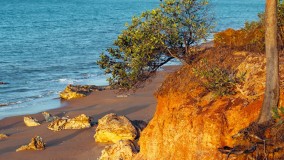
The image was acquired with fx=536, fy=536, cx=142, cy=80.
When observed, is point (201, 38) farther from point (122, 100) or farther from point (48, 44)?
point (48, 44)

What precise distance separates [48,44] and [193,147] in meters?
49.6

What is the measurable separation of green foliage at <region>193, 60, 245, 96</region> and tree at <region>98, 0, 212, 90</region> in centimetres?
169

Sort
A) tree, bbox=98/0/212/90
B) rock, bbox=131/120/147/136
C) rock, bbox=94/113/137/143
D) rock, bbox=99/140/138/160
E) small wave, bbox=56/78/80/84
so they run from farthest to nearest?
small wave, bbox=56/78/80/84 → rock, bbox=131/120/147/136 → rock, bbox=94/113/137/143 → rock, bbox=99/140/138/160 → tree, bbox=98/0/212/90

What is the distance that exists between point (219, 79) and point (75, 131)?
11.9m

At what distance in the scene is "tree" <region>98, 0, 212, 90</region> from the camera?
1516 cm

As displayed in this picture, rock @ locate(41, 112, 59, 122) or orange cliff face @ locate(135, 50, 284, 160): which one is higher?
orange cliff face @ locate(135, 50, 284, 160)

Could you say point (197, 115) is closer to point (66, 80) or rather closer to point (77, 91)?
point (77, 91)

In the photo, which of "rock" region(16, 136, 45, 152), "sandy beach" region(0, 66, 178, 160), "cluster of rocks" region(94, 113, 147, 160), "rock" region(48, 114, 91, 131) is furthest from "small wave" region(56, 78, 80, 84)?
"cluster of rocks" region(94, 113, 147, 160)

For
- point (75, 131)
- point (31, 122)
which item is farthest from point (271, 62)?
point (31, 122)

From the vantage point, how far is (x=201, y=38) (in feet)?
51.4

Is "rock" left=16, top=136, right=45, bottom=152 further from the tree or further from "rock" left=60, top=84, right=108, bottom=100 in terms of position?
"rock" left=60, top=84, right=108, bottom=100

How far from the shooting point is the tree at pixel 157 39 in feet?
49.7

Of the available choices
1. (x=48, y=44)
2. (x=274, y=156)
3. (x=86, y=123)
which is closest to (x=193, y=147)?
(x=274, y=156)

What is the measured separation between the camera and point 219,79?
1338cm
